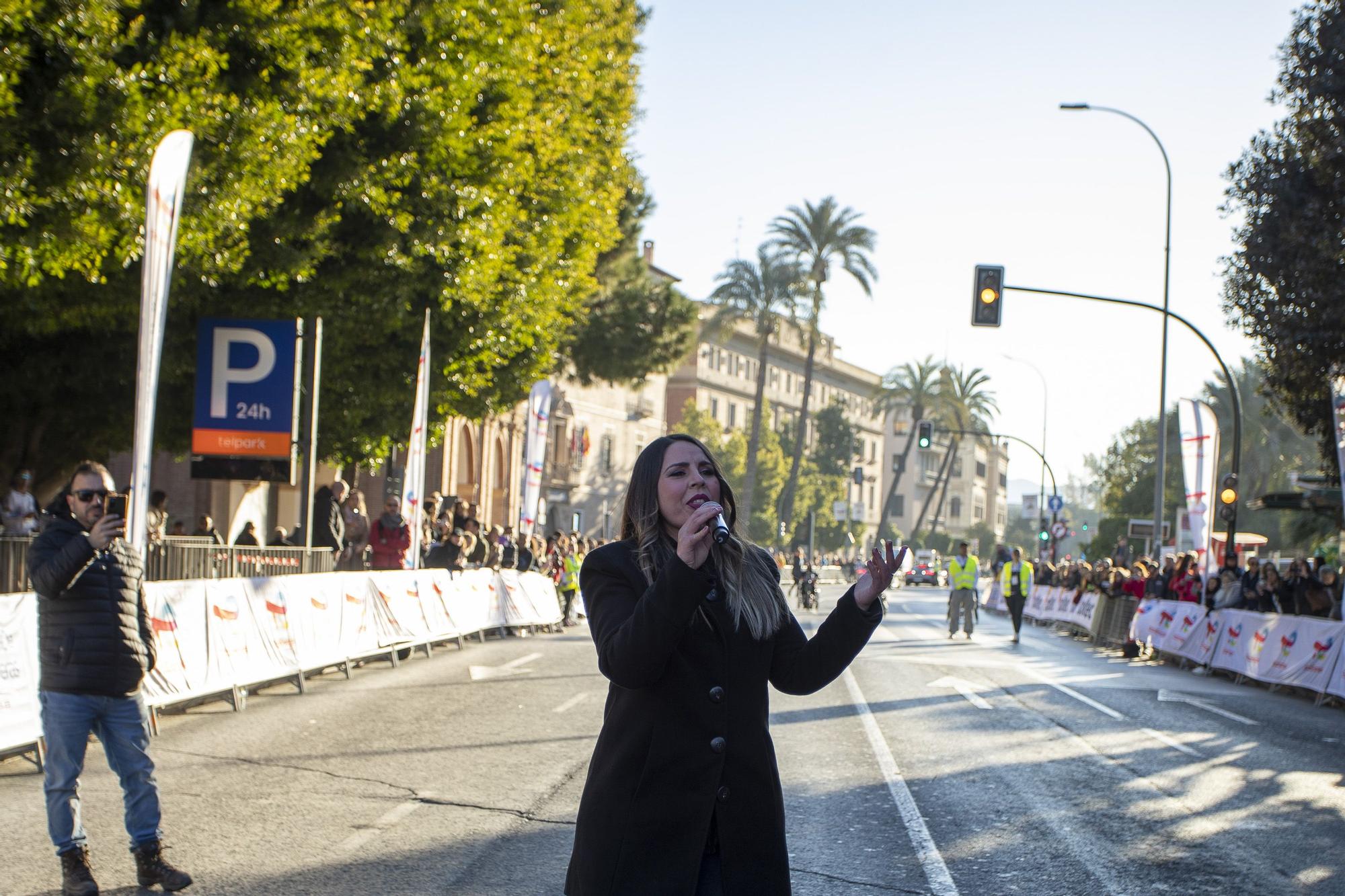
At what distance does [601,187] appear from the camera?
28.8 metres

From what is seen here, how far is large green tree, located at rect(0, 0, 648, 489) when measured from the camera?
45.5 ft

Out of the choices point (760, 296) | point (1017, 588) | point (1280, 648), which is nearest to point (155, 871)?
point (1280, 648)

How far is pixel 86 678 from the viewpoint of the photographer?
6.48m

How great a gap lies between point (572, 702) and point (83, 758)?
7913 mm

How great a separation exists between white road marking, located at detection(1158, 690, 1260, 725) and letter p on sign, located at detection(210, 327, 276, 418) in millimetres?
11285

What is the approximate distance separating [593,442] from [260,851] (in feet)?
232

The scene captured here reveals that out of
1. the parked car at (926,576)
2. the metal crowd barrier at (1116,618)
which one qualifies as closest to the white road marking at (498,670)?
the metal crowd barrier at (1116,618)

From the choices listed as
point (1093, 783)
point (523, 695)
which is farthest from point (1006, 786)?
point (523, 695)

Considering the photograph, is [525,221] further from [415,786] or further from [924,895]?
[924,895]

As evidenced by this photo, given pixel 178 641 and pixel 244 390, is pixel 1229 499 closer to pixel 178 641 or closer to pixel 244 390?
pixel 244 390

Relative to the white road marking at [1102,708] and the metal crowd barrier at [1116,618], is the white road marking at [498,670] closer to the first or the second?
the white road marking at [1102,708]

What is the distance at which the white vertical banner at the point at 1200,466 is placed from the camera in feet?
82.7

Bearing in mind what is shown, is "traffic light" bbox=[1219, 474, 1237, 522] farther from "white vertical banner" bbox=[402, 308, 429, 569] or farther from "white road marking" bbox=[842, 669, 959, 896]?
"white vertical banner" bbox=[402, 308, 429, 569]

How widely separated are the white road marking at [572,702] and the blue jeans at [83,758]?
695 centimetres
